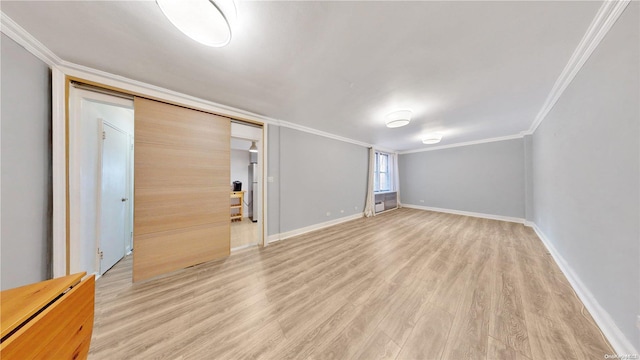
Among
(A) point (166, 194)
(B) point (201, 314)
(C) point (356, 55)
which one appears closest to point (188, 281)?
(B) point (201, 314)

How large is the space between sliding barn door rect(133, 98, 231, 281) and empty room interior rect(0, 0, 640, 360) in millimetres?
21

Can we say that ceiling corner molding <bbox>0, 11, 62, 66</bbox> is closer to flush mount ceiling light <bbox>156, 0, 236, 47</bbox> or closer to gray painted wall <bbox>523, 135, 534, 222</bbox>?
flush mount ceiling light <bbox>156, 0, 236, 47</bbox>

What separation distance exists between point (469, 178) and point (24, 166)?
761 centimetres

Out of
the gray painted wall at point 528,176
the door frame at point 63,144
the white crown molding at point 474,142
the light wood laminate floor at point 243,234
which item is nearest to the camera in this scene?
the door frame at point 63,144

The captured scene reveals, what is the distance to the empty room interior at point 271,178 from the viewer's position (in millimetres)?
1106

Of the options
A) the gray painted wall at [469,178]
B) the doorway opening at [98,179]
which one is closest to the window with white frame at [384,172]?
the gray painted wall at [469,178]

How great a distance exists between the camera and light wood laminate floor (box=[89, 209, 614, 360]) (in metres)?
1.16

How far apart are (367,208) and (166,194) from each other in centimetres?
433

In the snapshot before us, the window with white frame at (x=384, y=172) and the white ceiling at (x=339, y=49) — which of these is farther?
the window with white frame at (x=384, y=172)

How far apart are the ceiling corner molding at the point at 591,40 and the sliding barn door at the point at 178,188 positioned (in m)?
3.59

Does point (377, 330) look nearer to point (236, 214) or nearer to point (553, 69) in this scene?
point (553, 69)

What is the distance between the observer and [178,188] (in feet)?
7.07

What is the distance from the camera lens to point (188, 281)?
1928mm

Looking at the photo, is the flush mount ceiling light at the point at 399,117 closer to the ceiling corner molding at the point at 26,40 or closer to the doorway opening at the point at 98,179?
the doorway opening at the point at 98,179
